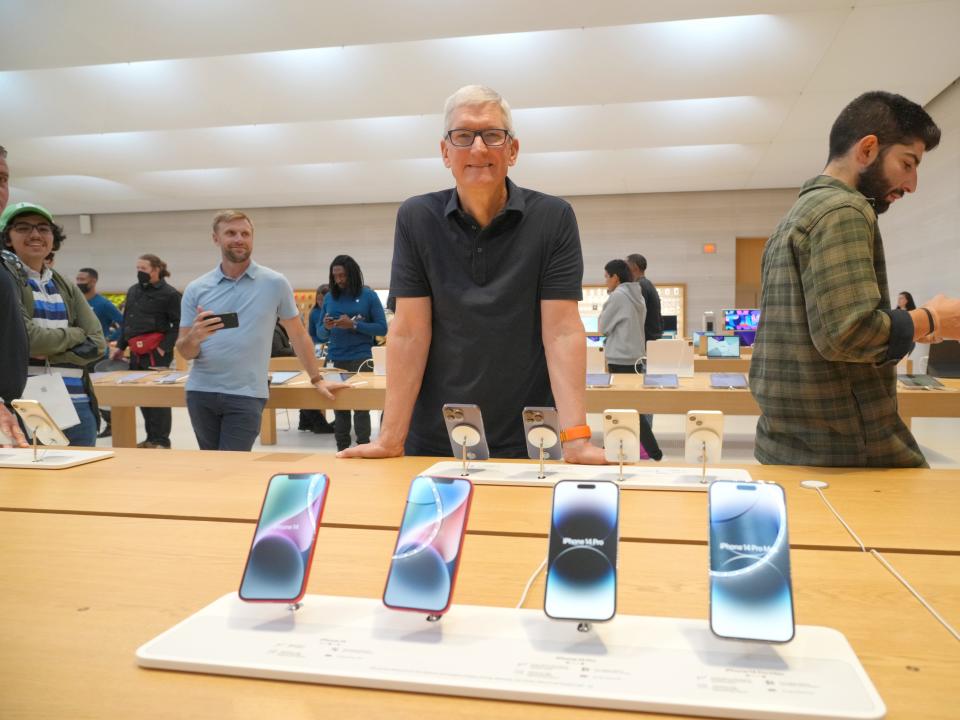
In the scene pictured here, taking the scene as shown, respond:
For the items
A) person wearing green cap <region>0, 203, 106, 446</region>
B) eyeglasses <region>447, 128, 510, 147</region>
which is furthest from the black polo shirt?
person wearing green cap <region>0, 203, 106, 446</region>

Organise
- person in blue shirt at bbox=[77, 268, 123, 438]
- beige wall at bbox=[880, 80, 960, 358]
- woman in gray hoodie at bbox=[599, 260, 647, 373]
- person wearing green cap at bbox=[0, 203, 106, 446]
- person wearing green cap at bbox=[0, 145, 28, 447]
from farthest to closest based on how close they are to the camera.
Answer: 1. beige wall at bbox=[880, 80, 960, 358]
2. person in blue shirt at bbox=[77, 268, 123, 438]
3. woman in gray hoodie at bbox=[599, 260, 647, 373]
4. person wearing green cap at bbox=[0, 203, 106, 446]
5. person wearing green cap at bbox=[0, 145, 28, 447]

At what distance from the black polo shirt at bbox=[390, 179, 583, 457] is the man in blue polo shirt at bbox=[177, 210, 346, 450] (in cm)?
145

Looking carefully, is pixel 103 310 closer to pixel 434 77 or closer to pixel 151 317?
pixel 151 317

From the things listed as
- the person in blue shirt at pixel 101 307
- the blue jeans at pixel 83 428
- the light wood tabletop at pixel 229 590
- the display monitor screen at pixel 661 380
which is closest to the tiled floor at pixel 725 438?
the person in blue shirt at pixel 101 307

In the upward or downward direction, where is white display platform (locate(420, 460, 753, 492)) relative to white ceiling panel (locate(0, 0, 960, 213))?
downward

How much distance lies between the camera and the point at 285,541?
2.74ft

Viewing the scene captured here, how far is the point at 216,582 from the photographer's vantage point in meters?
0.94

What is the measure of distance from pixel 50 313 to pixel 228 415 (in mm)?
795

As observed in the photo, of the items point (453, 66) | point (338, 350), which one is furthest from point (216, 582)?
point (453, 66)

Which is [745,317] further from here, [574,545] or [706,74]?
[574,545]

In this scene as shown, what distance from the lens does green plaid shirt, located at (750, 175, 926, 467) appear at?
4.53 ft

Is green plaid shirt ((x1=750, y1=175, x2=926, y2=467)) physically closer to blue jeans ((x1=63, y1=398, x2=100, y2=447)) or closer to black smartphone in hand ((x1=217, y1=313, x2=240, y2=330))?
black smartphone in hand ((x1=217, y1=313, x2=240, y2=330))

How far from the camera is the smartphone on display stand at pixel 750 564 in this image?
2.23 feet

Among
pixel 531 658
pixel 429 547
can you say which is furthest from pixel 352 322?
pixel 531 658
